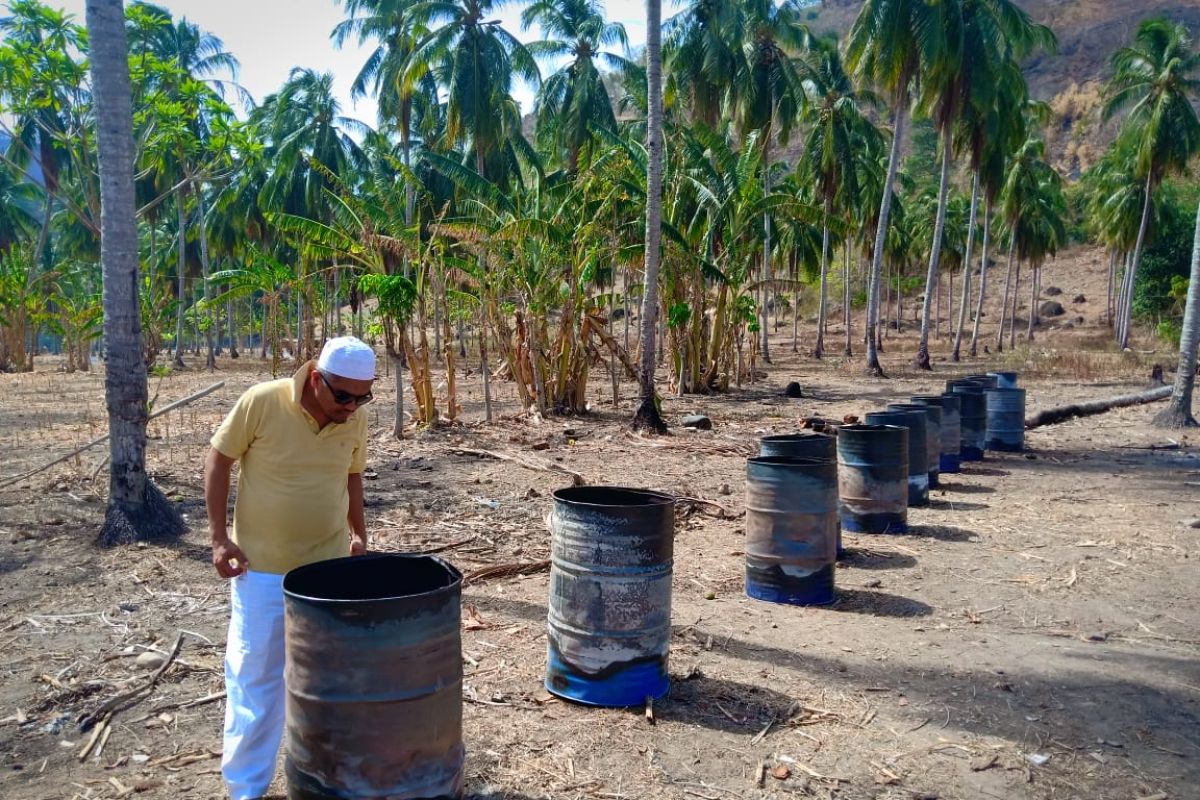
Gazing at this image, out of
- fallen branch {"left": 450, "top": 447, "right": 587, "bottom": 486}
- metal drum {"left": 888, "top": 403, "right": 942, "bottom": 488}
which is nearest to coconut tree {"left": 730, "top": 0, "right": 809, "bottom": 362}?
fallen branch {"left": 450, "top": 447, "right": 587, "bottom": 486}

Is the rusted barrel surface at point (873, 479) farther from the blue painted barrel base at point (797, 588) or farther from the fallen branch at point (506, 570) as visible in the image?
the fallen branch at point (506, 570)

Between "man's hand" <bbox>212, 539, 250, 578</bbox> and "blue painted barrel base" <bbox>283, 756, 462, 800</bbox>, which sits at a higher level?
"man's hand" <bbox>212, 539, 250, 578</bbox>

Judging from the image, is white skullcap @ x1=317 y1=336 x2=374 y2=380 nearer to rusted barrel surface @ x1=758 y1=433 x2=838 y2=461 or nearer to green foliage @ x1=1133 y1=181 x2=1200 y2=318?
rusted barrel surface @ x1=758 y1=433 x2=838 y2=461

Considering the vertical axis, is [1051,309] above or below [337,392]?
above

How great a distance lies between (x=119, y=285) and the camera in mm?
7059

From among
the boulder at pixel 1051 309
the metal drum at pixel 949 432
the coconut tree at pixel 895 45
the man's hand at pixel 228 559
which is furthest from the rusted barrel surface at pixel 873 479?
the boulder at pixel 1051 309

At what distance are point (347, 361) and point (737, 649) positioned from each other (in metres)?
3.02

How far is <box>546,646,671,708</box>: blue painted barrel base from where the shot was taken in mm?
4336

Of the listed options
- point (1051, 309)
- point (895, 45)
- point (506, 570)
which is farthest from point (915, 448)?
point (1051, 309)

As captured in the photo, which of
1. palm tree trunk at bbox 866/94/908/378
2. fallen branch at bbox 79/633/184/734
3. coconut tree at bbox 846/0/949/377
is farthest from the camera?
palm tree trunk at bbox 866/94/908/378

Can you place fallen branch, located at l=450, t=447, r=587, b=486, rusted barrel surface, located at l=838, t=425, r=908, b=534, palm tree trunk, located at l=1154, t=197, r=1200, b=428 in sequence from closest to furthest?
rusted barrel surface, located at l=838, t=425, r=908, b=534
fallen branch, located at l=450, t=447, r=587, b=486
palm tree trunk, located at l=1154, t=197, r=1200, b=428

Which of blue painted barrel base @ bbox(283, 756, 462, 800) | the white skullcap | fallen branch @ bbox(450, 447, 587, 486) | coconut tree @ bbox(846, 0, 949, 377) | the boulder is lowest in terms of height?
fallen branch @ bbox(450, 447, 587, 486)

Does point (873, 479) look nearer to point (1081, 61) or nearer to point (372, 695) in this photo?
point (372, 695)

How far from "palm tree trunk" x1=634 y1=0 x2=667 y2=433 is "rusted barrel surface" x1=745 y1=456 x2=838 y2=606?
7.69m
